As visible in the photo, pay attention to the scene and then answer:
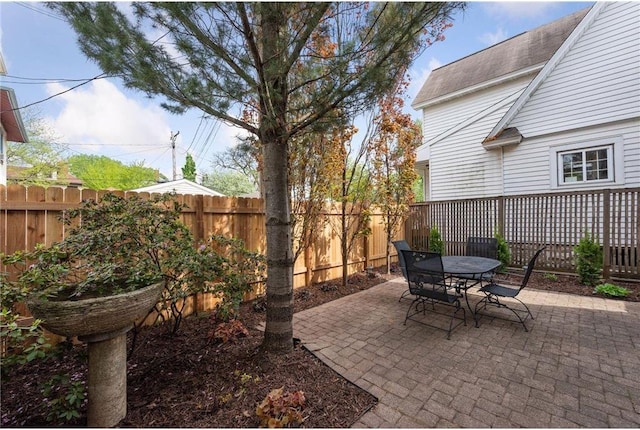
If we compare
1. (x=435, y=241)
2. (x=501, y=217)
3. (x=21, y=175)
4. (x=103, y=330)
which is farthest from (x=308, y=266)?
(x=21, y=175)

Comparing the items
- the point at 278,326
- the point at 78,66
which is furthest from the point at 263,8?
the point at 278,326

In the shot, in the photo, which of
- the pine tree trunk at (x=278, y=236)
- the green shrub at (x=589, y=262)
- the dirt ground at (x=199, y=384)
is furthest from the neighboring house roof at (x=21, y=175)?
the green shrub at (x=589, y=262)

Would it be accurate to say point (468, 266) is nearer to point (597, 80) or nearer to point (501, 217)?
point (501, 217)

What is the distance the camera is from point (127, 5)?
2.11 m

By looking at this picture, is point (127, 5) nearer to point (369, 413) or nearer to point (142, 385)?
point (142, 385)

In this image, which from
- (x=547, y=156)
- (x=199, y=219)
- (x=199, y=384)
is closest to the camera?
(x=199, y=384)

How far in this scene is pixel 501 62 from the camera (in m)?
9.85

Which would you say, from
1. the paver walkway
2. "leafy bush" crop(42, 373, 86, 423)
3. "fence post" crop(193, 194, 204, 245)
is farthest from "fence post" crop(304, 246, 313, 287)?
"leafy bush" crop(42, 373, 86, 423)

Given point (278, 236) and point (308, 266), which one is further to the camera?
point (308, 266)

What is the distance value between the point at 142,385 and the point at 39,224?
2049mm

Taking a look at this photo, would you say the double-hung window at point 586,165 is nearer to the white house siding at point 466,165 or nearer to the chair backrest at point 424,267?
the white house siding at point 466,165

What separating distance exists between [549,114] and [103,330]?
407 inches

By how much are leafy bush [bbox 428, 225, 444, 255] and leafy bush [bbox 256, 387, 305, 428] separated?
6.73 meters

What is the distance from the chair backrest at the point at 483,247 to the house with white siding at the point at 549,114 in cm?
424
